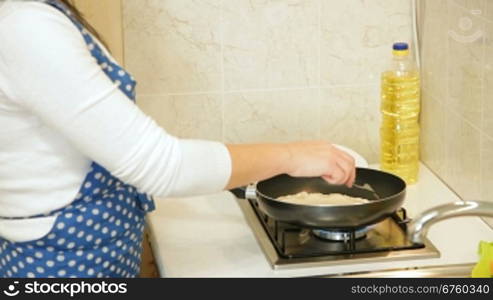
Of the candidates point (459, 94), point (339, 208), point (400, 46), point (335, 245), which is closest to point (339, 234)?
point (335, 245)

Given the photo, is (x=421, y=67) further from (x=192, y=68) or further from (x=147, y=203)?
(x=147, y=203)

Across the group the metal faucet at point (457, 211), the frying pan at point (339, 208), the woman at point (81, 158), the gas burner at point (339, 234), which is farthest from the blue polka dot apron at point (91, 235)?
the metal faucet at point (457, 211)

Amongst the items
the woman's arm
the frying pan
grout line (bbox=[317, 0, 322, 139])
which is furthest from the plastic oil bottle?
the woman's arm

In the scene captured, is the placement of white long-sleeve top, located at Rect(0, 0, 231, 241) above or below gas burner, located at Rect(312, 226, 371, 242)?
above

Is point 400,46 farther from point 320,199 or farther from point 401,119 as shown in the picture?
point 320,199

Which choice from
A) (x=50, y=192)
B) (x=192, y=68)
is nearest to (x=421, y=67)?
(x=192, y=68)

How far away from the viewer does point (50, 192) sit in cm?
143

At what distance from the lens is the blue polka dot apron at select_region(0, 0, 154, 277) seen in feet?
4.75

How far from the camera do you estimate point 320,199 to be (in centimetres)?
173

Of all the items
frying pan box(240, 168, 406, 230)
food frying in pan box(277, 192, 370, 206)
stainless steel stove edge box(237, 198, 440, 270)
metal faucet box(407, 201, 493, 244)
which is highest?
metal faucet box(407, 201, 493, 244)

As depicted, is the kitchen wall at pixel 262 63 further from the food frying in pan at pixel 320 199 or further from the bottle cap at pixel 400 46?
the food frying in pan at pixel 320 199

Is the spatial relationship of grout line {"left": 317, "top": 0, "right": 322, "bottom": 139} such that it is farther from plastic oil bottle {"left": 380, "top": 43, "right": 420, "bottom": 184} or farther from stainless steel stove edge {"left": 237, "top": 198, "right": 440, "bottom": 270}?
stainless steel stove edge {"left": 237, "top": 198, "right": 440, "bottom": 270}

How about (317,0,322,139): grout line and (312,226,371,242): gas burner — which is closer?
(312,226,371,242): gas burner

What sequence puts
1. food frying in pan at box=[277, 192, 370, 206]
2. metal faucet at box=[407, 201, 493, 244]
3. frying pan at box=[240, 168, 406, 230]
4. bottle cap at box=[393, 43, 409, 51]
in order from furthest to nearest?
bottle cap at box=[393, 43, 409, 51]
food frying in pan at box=[277, 192, 370, 206]
frying pan at box=[240, 168, 406, 230]
metal faucet at box=[407, 201, 493, 244]
